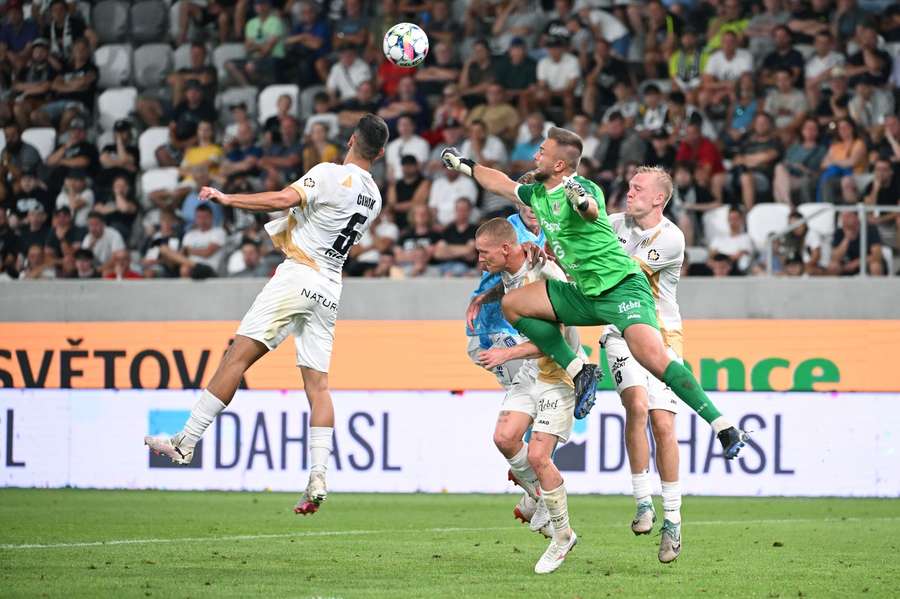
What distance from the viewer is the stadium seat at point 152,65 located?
2233 centimetres

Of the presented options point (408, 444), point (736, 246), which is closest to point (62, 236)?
point (408, 444)

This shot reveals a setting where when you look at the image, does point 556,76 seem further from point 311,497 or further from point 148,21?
point 311,497

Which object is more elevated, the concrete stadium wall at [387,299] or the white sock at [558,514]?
the concrete stadium wall at [387,299]

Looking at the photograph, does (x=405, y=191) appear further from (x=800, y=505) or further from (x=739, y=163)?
(x=800, y=505)

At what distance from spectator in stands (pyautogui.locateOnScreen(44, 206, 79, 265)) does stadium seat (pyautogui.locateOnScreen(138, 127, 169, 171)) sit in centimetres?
151

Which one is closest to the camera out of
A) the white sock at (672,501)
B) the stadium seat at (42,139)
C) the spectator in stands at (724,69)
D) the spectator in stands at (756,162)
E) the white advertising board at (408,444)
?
the white sock at (672,501)

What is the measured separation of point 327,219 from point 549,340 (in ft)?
6.65

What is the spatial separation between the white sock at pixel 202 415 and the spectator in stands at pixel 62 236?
1028 cm

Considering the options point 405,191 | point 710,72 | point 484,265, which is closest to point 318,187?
point 484,265

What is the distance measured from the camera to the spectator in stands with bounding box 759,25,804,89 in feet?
63.6

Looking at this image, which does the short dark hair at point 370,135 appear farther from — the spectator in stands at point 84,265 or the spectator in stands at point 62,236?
the spectator in stands at point 62,236

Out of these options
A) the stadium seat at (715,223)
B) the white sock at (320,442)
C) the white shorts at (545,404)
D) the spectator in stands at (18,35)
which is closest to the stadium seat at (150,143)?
the spectator in stands at (18,35)

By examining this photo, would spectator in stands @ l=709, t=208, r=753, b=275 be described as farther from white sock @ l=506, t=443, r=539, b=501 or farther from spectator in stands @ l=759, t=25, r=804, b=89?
white sock @ l=506, t=443, r=539, b=501

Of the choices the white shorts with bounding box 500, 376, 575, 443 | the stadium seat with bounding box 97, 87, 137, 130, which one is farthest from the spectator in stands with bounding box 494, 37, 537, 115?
the white shorts with bounding box 500, 376, 575, 443
